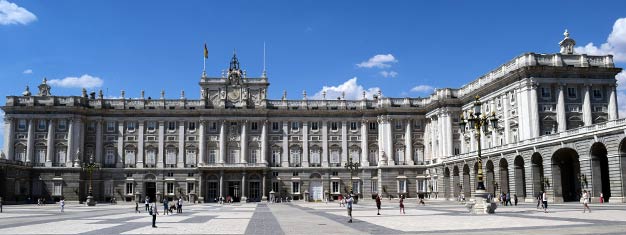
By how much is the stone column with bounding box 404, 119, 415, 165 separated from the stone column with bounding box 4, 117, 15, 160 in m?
61.4

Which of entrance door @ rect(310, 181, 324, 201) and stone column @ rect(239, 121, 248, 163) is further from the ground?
stone column @ rect(239, 121, 248, 163)

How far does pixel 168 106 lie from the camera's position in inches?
3959

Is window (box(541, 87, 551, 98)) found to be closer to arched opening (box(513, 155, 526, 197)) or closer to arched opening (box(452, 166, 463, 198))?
arched opening (box(513, 155, 526, 197))

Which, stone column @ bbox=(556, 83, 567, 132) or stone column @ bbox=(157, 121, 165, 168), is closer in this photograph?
stone column @ bbox=(556, 83, 567, 132)

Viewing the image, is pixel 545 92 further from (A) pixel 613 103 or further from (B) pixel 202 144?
(B) pixel 202 144

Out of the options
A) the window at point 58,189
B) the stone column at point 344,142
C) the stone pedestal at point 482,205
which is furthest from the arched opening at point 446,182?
the window at point 58,189

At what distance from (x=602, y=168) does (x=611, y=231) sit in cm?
3988

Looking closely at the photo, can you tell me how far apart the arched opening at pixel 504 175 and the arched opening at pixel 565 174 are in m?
7.60

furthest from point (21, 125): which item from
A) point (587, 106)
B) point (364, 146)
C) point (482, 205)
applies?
point (587, 106)

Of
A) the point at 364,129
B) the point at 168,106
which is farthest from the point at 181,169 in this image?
the point at 364,129

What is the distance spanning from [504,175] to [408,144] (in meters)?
28.7

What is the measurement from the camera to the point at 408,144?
325 feet

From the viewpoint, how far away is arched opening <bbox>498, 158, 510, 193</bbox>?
70.9 metres

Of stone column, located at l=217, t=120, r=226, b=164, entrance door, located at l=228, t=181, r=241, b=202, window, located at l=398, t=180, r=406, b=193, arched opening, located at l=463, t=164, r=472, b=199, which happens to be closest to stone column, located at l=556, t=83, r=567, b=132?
arched opening, located at l=463, t=164, r=472, b=199
